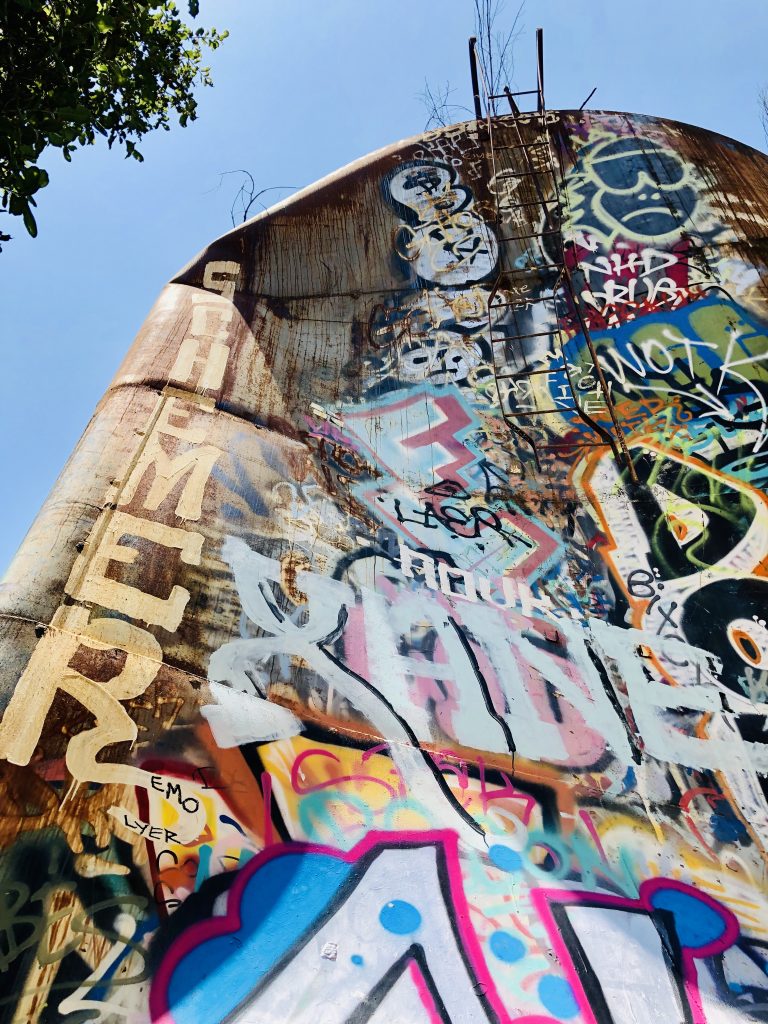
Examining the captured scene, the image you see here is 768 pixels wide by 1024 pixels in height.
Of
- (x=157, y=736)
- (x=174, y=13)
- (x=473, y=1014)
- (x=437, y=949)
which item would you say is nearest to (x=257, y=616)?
(x=157, y=736)

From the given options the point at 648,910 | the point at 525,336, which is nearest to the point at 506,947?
the point at 648,910

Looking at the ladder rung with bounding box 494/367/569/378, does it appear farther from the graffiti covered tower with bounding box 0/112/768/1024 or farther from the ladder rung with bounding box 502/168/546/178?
the ladder rung with bounding box 502/168/546/178

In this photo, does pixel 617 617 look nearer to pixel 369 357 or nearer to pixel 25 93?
pixel 369 357

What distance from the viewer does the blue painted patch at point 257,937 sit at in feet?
13.6

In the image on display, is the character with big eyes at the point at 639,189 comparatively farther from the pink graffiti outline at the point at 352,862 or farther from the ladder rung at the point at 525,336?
the pink graffiti outline at the point at 352,862

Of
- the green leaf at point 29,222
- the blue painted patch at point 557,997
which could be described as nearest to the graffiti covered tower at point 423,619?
the blue painted patch at point 557,997

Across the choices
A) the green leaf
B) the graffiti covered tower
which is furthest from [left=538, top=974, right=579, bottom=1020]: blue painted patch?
the green leaf

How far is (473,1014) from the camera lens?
14.2 feet

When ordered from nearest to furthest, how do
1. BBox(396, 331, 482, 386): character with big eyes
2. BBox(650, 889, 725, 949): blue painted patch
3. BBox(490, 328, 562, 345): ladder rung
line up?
BBox(650, 889, 725, 949): blue painted patch
BBox(490, 328, 562, 345): ladder rung
BBox(396, 331, 482, 386): character with big eyes

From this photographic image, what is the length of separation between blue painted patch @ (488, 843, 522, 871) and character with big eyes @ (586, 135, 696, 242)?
7.17 meters

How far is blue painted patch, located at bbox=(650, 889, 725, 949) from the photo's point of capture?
Result: 492 cm

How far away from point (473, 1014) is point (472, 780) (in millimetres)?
1572

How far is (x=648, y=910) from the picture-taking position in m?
5.04

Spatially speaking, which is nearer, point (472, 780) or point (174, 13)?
point (472, 780)
